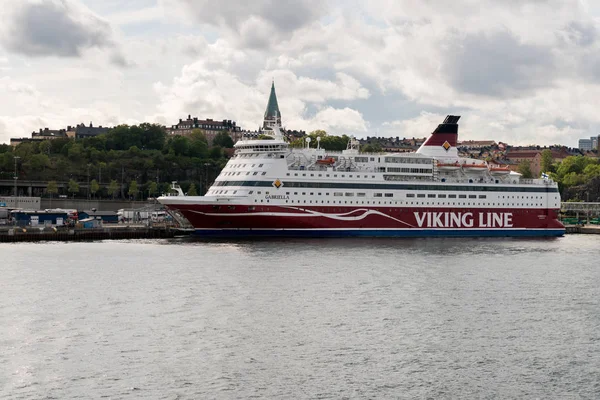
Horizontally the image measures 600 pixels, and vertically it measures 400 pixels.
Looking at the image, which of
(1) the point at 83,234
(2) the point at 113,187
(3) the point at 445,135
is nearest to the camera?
(1) the point at 83,234

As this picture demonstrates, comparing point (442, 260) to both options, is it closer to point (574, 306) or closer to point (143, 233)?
point (574, 306)

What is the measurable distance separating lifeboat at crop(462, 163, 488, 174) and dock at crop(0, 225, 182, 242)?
24.6 m

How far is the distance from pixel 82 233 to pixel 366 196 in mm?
22215

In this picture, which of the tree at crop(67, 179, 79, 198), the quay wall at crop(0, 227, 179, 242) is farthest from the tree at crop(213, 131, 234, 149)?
the quay wall at crop(0, 227, 179, 242)

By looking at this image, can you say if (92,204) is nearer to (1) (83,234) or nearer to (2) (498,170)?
(1) (83,234)

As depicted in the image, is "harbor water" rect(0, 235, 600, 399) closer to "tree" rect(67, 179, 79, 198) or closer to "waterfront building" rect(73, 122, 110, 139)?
"tree" rect(67, 179, 79, 198)

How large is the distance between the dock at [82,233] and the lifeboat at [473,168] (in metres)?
24.6

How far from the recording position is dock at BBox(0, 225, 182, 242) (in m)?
63.2

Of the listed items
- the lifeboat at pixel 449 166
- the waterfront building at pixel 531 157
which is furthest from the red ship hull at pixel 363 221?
the waterfront building at pixel 531 157

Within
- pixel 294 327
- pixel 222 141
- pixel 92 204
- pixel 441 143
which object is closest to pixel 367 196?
pixel 441 143

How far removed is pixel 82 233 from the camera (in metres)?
65.4

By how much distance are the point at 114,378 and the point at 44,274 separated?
19.3m

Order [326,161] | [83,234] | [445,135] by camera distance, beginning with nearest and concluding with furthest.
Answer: [83,234] < [326,161] < [445,135]

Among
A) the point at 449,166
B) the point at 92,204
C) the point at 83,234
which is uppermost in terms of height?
the point at 449,166
